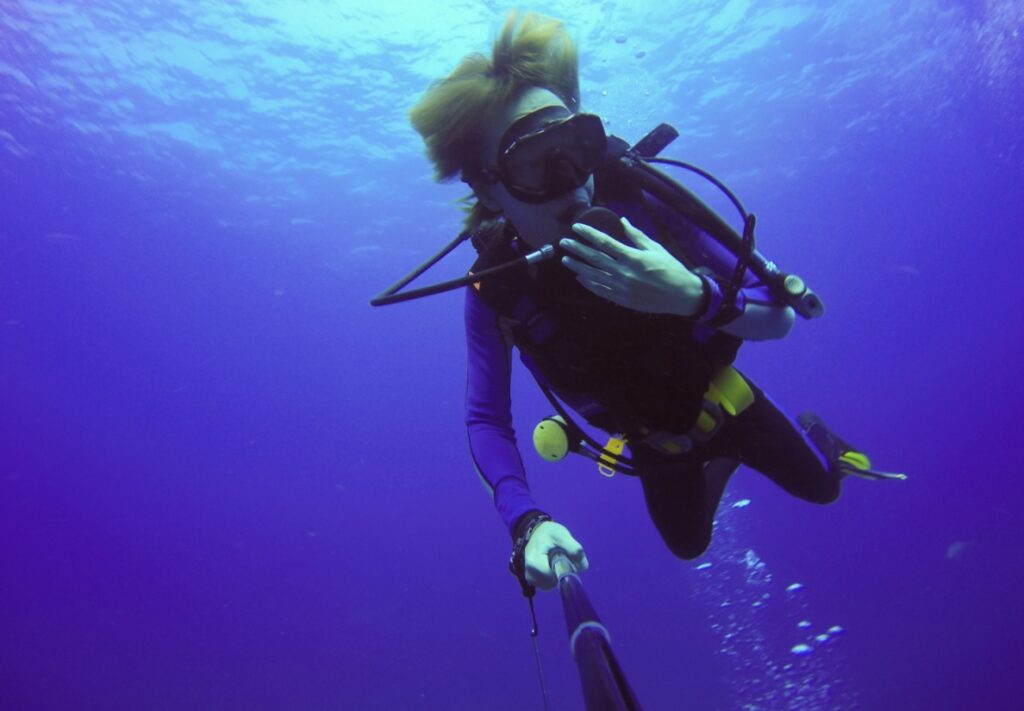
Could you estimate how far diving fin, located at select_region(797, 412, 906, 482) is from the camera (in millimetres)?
3652

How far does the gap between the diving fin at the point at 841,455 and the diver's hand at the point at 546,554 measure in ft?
8.08

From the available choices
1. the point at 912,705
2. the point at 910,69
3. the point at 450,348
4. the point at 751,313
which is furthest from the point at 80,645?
the point at 910,69

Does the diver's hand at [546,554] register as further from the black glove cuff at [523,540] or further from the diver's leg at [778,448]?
the diver's leg at [778,448]

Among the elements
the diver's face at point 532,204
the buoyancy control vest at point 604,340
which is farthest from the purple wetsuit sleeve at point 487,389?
the diver's face at point 532,204

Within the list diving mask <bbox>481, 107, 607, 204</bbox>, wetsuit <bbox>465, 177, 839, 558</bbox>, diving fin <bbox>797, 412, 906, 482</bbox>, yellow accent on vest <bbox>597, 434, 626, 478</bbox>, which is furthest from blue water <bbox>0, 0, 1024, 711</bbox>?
diving fin <bbox>797, 412, 906, 482</bbox>

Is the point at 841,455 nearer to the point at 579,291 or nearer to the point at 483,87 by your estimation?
the point at 579,291

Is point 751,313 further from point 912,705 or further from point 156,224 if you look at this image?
point 156,224

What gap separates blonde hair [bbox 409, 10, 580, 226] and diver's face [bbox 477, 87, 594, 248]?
51 mm

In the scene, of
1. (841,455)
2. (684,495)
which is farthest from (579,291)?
(841,455)

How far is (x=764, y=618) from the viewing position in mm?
27359

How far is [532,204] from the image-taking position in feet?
8.37

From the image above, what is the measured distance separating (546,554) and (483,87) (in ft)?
6.95

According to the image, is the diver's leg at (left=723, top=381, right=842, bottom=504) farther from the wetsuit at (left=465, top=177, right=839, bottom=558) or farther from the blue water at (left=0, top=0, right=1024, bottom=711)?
the blue water at (left=0, top=0, right=1024, bottom=711)

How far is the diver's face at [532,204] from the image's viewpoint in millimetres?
2516
